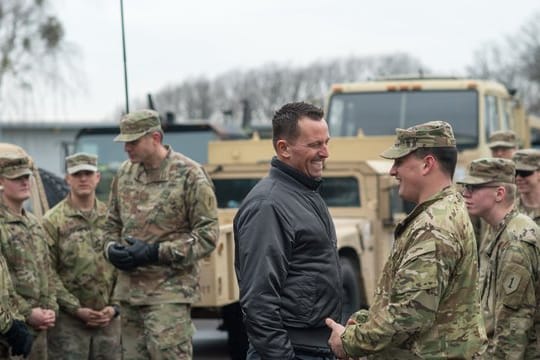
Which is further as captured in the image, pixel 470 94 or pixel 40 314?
pixel 470 94

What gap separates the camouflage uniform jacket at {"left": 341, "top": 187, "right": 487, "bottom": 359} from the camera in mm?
4445

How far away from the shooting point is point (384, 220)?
36.2ft

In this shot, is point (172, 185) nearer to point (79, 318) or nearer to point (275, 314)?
point (79, 318)

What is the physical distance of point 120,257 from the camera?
7.12m

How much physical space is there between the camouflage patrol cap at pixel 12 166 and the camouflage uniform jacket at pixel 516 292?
3123mm

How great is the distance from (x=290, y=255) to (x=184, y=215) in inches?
93.7

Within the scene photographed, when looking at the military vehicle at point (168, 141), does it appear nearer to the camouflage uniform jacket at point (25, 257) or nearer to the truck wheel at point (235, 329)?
the truck wheel at point (235, 329)

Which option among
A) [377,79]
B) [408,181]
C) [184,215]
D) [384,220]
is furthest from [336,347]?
[377,79]

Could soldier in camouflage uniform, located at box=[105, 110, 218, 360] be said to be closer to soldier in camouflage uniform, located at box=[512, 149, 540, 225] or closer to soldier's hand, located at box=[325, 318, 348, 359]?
soldier in camouflage uniform, located at box=[512, 149, 540, 225]

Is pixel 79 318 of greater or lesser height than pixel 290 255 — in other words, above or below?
below

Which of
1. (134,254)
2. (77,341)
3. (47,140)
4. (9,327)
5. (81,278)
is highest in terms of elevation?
(134,254)

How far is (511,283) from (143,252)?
2454 mm

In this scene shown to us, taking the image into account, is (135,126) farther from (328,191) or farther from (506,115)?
(506,115)

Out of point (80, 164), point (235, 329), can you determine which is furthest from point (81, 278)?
point (235, 329)
